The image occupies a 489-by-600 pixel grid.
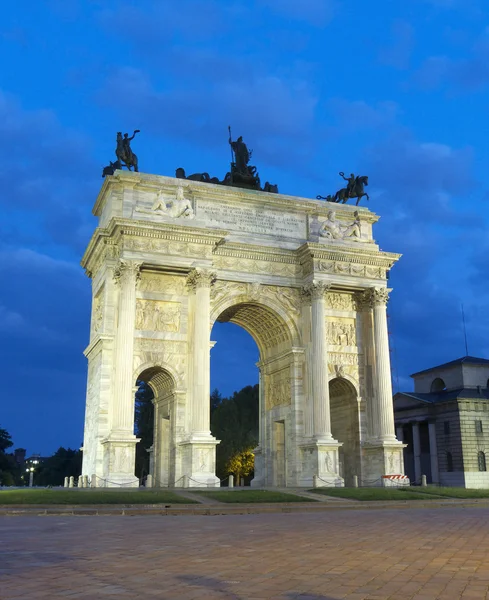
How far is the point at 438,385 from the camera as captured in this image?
75500 millimetres

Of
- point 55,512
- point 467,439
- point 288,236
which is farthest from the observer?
point 467,439

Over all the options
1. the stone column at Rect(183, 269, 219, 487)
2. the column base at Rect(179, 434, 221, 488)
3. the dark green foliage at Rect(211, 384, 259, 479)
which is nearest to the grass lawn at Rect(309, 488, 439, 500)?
the column base at Rect(179, 434, 221, 488)

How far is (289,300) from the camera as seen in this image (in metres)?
40.7

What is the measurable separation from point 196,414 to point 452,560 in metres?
26.5

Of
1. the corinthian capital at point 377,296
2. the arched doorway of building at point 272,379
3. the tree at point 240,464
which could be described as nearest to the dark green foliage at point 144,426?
the tree at point 240,464

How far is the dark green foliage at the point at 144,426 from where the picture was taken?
71.7 meters

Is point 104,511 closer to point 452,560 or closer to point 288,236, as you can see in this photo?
point 452,560

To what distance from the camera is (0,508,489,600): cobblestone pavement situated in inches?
273

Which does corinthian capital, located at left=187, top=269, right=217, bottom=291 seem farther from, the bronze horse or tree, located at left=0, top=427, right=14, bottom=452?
Answer: tree, located at left=0, top=427, right=14, bottom=452

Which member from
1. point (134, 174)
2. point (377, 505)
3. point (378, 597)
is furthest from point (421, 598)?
point (134, 174)

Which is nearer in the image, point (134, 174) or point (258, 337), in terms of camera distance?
point (134, 174)

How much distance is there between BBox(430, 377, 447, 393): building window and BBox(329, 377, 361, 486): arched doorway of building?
35889mm

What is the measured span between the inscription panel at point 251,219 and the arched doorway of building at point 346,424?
9.71 metres

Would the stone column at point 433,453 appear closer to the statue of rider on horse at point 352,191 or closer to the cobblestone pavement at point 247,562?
the statue of rider on horse at point 352,191
